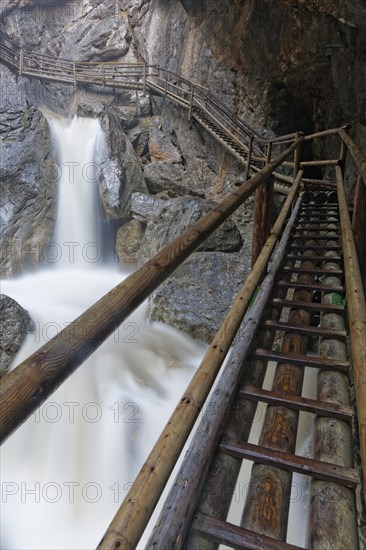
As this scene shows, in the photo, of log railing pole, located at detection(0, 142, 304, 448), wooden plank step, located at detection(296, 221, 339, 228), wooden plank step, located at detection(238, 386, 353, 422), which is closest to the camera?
log railing pole, located at detection(0, 142, 304, 448)

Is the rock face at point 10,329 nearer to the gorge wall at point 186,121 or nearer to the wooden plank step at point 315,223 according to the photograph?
the gorge wall at point 186,121

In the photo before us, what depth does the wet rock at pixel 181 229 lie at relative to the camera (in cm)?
685

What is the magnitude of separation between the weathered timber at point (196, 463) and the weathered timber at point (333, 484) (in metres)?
0.43

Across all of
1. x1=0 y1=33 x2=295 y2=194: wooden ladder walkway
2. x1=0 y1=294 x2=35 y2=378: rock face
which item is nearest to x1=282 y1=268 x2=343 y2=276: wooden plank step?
x1=0 y1=294 x2=35 y2=378: rock face

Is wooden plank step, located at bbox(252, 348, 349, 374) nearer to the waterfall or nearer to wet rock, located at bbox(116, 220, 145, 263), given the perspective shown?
wet rock, located at bbox(116, 220, 145, 263)

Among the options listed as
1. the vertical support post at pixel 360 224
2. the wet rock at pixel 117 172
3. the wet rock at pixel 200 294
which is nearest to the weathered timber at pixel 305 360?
the vertical support post at pixel 360 224

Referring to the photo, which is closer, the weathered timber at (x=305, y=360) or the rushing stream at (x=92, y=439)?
the weathered timber at (x=305, y=360)

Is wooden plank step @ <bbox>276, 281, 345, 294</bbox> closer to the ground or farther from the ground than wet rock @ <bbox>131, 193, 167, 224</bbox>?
closer to the ground

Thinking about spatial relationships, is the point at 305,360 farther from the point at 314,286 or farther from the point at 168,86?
the point at 168,86

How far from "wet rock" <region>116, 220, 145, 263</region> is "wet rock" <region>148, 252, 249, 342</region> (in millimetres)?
4319

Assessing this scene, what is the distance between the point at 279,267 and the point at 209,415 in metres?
2.06

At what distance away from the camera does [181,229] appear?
23.5 ft

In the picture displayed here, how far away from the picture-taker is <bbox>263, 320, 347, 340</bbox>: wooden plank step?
244 centimetres

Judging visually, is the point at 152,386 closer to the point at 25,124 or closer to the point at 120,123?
the point at 25,124
